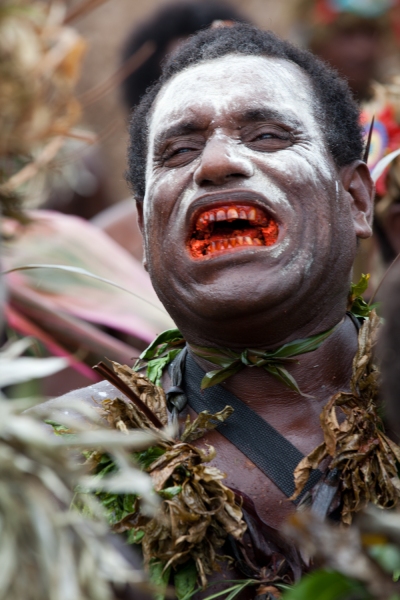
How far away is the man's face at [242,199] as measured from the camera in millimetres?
2689

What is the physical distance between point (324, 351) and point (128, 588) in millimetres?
806

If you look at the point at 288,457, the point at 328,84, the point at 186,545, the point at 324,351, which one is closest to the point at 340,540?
the point at 186,545

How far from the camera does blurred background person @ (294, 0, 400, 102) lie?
6.99m

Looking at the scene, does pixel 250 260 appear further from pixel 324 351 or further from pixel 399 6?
pixel 399 6

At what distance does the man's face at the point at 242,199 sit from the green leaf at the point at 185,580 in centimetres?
60

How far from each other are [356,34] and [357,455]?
5.20m

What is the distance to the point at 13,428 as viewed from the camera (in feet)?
5.97

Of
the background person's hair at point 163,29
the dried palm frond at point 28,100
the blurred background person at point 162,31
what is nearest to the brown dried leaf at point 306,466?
the dried palm frond at point 28,100

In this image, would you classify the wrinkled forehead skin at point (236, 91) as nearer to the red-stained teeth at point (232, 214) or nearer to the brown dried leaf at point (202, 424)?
the red-stained teeth at point (232, 214)

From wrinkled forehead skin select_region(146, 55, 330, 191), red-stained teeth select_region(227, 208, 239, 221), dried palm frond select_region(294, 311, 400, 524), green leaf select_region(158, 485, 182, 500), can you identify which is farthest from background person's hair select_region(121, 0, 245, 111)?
green leaf select_region(158, 485, 182, 500)

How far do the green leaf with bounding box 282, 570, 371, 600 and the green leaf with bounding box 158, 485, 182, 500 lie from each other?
72 cm

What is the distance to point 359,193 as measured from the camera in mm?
3059

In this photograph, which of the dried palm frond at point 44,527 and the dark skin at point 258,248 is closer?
the dried palm frond at point 44,527

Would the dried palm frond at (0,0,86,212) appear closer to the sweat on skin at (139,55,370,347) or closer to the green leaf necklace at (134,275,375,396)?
the sweat on skin at (139,55,370,347)
